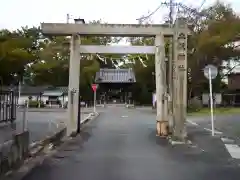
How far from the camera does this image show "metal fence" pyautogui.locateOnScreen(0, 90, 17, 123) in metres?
22.1

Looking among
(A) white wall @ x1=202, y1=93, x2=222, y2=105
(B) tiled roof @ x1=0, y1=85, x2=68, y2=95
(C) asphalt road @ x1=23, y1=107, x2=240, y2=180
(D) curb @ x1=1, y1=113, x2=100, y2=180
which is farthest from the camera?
(B) tiled roof @ x1=0, y1=85, x2=68, y2=95

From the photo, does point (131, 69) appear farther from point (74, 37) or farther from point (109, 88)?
point (74, 37)

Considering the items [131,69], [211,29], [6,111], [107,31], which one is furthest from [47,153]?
[131,69]

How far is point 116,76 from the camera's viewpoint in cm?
7600

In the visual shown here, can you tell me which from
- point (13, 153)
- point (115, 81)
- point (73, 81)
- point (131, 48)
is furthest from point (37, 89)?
point (13, 153)

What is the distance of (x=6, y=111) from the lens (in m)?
22.8

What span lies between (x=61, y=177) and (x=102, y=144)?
7.41 meters

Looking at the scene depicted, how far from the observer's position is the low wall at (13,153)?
8992 millimetres

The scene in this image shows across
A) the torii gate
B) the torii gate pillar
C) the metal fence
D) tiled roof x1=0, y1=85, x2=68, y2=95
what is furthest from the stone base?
tiled roof x1=0, y1=85, x2=68, y2=95

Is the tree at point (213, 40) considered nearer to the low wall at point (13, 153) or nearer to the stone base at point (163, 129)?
the stone base at point (163, 129)

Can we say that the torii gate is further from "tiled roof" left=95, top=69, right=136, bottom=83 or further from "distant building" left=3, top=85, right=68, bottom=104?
"distant building" left=3, top=85, right=68, bottom=104

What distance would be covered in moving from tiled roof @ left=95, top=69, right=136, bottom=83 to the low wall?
62712 millimetres

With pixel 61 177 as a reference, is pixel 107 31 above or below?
above

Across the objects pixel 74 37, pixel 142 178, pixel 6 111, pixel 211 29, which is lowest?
pixel 142 178
